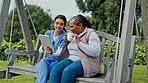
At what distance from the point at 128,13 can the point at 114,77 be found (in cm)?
68

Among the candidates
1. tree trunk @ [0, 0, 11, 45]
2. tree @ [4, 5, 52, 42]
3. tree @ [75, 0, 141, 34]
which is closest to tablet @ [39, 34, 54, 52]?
tree trunk @ [0, 0, 11, 45]

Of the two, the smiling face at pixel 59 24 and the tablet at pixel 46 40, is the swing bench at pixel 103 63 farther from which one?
the smiling face at pixel 59 24

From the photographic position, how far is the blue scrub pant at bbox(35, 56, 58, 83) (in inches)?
153

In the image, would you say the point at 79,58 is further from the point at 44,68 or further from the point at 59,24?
the point at 59,24

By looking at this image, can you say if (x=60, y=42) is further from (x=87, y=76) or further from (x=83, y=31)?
(x=87, y=76)

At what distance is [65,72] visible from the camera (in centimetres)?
367

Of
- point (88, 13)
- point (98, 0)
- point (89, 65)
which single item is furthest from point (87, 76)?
point (88, 13)

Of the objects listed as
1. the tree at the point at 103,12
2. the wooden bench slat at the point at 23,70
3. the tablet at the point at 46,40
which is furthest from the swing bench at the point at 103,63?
the tree at the point at 103,12

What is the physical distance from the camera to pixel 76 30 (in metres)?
3.93

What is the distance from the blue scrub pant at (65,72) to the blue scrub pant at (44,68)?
0.50 feet

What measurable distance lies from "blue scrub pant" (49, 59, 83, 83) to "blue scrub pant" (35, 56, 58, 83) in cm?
15

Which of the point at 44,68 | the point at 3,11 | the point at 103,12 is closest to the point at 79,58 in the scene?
the point at 44,68

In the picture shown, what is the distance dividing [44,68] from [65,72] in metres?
0.37

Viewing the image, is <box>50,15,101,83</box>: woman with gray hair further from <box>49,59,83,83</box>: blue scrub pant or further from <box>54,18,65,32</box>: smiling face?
<box>54,18,65,32</box>: smiling face
